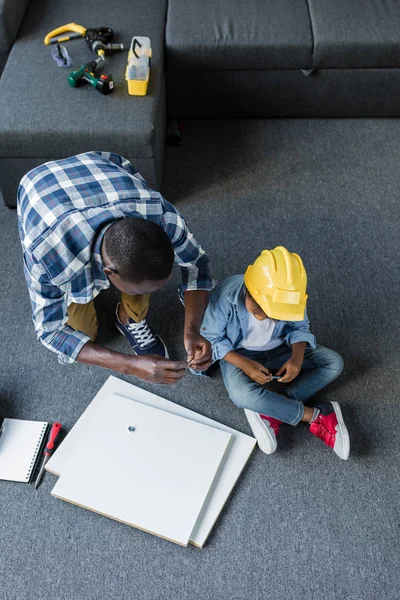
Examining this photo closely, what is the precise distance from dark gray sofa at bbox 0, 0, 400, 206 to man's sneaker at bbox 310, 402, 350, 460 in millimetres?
1072

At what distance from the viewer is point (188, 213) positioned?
7.47 ft

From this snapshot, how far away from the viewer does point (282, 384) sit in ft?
5.89

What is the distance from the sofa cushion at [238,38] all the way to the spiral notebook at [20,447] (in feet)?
5.25

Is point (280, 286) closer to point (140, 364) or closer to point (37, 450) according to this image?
point (140, 364)

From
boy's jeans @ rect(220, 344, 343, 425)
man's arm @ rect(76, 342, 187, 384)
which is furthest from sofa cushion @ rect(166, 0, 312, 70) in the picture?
man's arm @ rect(76, 342, 187, 384)

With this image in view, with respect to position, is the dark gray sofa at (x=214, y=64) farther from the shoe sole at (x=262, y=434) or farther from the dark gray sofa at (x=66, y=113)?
the shoe sole at (x=262, y=434)

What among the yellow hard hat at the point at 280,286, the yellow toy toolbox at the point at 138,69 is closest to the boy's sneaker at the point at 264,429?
the yellow hard hat at the point at 280,286

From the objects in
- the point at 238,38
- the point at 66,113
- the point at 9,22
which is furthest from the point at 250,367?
the point at 9,22

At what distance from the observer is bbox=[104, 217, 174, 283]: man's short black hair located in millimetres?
1299

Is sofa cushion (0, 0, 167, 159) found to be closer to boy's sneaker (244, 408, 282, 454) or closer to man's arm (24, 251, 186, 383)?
man's arm (24, 251, 186, 383)

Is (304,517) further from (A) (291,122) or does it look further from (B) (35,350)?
(A) (291,122)

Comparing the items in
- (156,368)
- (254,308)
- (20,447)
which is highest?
(254,308)

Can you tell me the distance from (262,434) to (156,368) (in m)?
0.37

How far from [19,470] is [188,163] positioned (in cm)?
145
